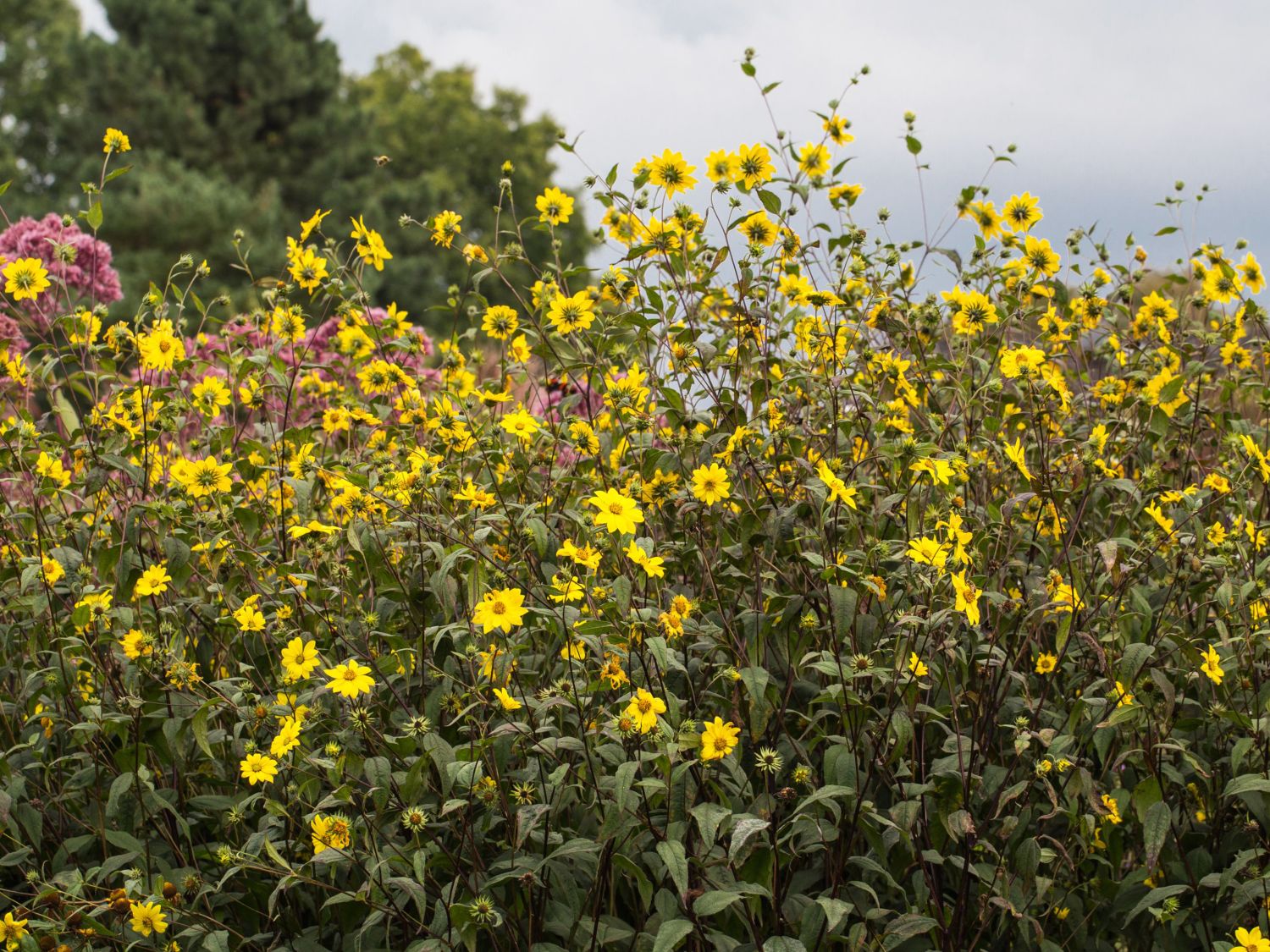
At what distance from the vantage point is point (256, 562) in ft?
7.74

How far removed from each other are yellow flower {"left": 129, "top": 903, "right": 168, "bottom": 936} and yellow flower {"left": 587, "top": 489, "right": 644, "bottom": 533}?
93 cm

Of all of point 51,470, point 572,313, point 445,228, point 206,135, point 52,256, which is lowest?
point 51,470

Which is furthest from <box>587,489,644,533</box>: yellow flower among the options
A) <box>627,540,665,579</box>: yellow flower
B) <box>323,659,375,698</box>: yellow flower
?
<box>323,659,375,698</box>: yellow flower

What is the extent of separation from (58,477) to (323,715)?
0.88 m

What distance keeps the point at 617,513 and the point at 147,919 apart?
3.22 ft

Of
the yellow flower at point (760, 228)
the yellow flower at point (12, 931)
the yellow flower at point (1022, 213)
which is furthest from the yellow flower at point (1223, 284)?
the yellow flower at point (12, 931)

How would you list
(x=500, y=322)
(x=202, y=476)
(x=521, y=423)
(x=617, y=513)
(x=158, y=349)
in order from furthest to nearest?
(x=500, y=322) < (x=158, y=349) < (x=202, y=476) < (x=521, y=423) < (x=617, y=513)

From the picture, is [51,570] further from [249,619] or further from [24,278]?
[24,278]

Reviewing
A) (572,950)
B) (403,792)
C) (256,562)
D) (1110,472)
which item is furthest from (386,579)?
(1110,472)

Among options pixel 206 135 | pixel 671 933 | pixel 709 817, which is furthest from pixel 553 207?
pixel 206 135

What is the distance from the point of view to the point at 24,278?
2.59m

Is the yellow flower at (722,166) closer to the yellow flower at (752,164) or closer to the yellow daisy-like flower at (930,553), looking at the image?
the yellow flower at (752,164)

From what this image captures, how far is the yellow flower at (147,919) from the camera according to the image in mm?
1943

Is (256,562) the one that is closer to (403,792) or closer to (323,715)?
(323,715)
